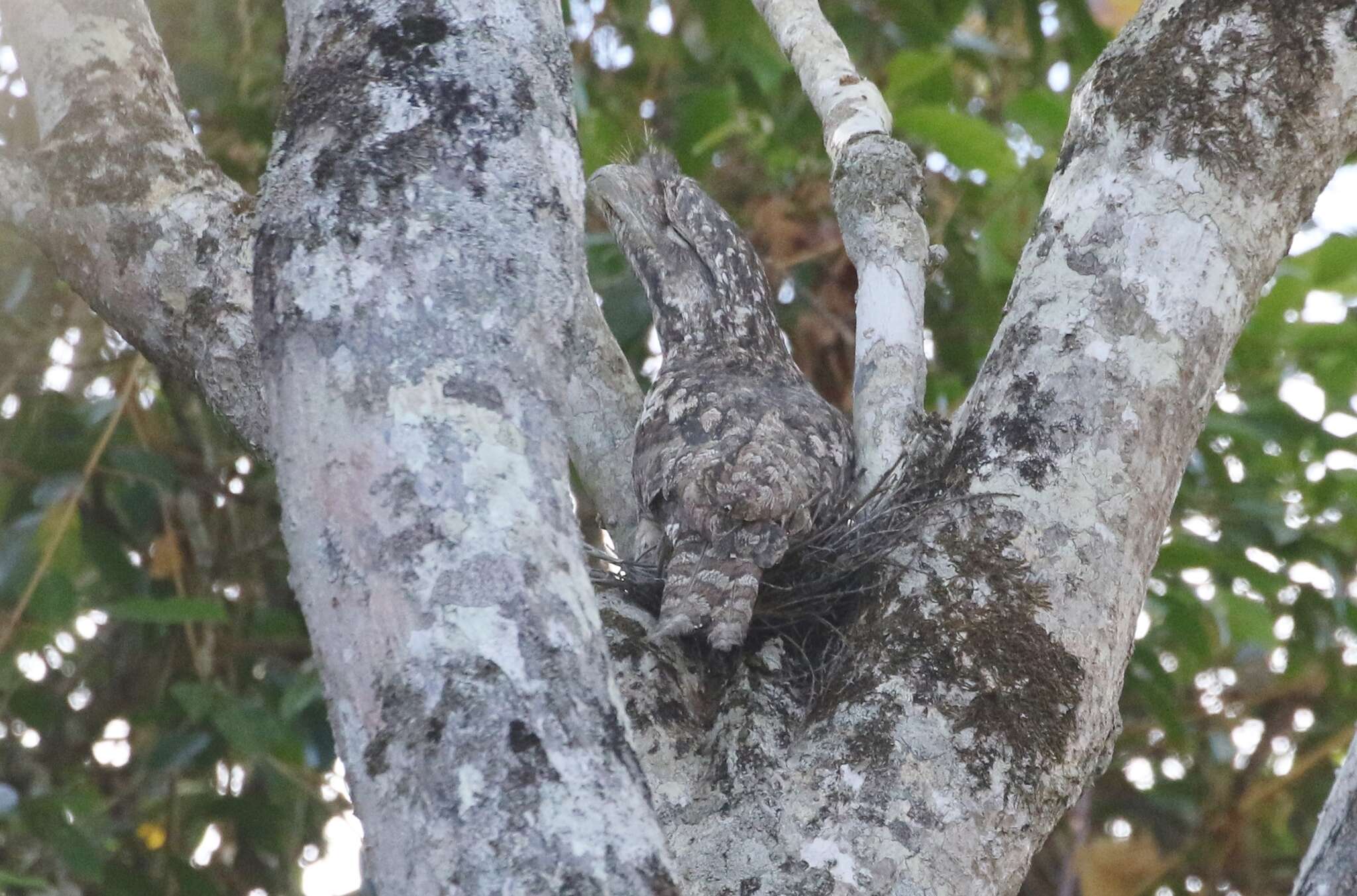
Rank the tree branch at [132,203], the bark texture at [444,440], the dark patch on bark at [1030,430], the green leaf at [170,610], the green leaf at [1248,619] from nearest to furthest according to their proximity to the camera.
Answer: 1. the bark texture at [444,440]
2. the dark patch on bark at [1030,430]
3. the tree branch at [132,203]
4. the green leaf at [170,610]
5. the green leaf at [1248,619]

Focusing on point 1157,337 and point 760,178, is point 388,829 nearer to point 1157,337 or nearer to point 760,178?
point 1157,337

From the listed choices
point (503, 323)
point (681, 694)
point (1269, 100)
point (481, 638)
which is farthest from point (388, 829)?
point (1269, 100)

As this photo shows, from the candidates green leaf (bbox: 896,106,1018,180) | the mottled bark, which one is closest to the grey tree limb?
the mottled bark

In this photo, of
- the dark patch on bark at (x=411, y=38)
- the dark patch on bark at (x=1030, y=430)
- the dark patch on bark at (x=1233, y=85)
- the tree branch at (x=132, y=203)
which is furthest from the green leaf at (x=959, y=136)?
the dark patch on bark at (x=411, y=38)

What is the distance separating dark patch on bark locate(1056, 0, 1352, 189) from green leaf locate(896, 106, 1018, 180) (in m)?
1.09

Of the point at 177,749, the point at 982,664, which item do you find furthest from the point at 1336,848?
the point at 177,749

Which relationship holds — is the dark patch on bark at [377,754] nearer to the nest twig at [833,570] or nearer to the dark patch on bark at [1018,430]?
the nest twig at [833,570]

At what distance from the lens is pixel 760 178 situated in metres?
4.52

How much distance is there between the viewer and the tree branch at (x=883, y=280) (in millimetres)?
2709

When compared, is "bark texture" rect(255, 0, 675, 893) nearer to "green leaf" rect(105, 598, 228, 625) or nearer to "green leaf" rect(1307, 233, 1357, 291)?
"green leaf" rect(105, 598, 228, 625)

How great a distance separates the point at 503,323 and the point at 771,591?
1382 millimetres

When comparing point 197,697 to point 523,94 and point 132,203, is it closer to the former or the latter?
point 132,203

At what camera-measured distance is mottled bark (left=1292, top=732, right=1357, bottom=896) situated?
1561mm

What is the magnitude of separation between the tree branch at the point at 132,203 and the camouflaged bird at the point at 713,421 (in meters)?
0.85
